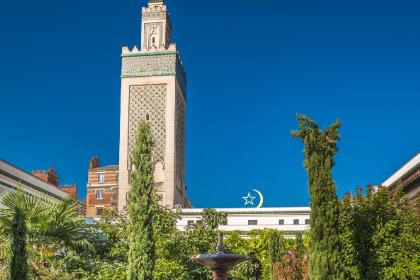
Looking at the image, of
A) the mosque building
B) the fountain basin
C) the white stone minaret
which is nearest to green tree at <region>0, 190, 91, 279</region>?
the fountain basin

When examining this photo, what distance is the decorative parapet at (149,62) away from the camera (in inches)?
1764

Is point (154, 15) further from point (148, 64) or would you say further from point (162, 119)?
point (162, 119)

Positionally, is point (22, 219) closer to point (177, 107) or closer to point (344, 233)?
point (344, 233)

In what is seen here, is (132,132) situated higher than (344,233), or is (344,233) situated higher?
(132,132)

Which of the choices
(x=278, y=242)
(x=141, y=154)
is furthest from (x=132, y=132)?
(x=141, y=154)

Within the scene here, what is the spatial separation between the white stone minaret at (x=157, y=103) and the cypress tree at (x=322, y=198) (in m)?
23.2

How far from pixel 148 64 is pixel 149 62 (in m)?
0.16

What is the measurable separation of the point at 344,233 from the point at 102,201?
41.0m

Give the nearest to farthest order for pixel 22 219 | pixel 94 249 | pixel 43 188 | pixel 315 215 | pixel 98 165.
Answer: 1. pixel 22 219
2. pixel 315 215
3. pixel 94 249
4. pixel 43 188
5. pixel 98 165

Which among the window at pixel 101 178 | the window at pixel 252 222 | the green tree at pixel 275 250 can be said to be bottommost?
the green tree at pixel 275 250

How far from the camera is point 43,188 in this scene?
1596 inches

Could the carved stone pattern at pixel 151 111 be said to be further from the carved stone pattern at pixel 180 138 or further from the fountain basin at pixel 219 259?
the fountain basin at pixel 219 259

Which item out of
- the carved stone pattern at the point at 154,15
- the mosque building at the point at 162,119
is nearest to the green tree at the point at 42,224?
the mosque building at the point at 162,119

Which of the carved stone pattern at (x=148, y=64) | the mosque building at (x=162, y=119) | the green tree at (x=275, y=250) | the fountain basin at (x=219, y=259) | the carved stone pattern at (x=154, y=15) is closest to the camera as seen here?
the fountain basin at (x=219, y=259)
